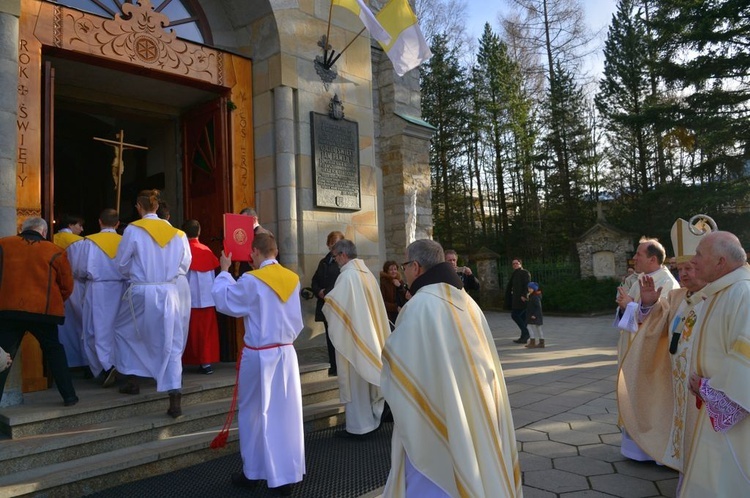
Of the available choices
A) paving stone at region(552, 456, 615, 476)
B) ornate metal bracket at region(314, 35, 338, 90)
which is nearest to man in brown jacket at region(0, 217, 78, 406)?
paving stone at region(552, 456, 615, 476)

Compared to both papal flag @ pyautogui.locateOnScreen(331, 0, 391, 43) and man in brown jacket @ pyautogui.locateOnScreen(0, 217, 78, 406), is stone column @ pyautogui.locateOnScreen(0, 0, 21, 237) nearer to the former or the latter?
man in brown jacket @ pyautogui.locateOnScreen(0, 217, 78, 406)

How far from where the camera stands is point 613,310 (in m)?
18.0

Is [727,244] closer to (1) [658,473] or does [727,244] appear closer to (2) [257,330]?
(1) [658,473]

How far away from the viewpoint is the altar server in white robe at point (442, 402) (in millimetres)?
2488

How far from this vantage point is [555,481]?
3943 millimetres

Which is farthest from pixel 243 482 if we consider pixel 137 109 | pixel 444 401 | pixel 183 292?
pixel 137 109

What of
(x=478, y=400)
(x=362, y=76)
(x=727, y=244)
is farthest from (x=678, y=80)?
(x=478, y=400)

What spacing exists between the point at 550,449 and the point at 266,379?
2551mm

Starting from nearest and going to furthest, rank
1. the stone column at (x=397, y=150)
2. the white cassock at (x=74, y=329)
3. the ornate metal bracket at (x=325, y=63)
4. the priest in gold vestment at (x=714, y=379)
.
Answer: the priest in gold vestment at (x=714, y=379) → the white cassock at (x=74, y=329) → the ornate metal bracket at (x=325, y=63) → the stone column at (x=397, y=150)

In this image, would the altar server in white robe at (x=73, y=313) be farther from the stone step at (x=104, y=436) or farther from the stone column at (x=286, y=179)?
the stone column at (x=286, y=179)

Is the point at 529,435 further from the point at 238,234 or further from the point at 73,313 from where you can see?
the point at 73,313

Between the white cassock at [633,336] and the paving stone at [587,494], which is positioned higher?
the white cassock at [633,336]

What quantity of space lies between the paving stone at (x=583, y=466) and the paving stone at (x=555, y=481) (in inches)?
3.7

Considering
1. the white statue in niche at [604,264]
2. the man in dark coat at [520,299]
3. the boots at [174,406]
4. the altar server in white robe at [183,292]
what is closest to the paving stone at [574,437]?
the boots at [174,406]
